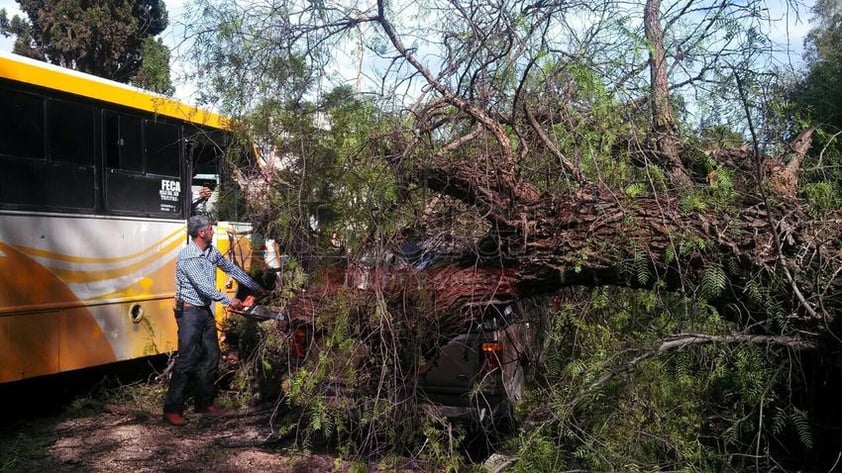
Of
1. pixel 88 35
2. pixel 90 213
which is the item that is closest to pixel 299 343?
pixel 90 213

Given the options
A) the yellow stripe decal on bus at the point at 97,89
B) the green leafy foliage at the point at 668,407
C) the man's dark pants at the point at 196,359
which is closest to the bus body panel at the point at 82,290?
the man's dark pants at the point at 196,359

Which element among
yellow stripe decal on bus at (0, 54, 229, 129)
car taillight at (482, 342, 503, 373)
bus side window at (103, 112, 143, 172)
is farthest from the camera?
bus side window at (103, 112, 143, 172)

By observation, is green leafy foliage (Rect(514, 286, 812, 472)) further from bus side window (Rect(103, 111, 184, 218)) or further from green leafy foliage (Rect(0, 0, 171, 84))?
green leafy foliage (Rect(0, 0, 171, 84))

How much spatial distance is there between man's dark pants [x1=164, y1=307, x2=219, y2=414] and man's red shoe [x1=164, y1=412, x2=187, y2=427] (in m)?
0.03

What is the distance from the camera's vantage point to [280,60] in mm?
5820

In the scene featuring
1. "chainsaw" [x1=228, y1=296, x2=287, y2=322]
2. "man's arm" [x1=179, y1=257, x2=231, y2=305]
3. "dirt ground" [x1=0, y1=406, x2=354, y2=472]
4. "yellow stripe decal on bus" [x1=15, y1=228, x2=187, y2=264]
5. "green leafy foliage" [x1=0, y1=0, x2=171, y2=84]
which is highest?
"green leafy foliage" [x1=0, y1=0, x2=171, y2=84]

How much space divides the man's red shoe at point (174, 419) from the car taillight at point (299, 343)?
1859 millimetres

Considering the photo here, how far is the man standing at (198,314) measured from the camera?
22.2ft

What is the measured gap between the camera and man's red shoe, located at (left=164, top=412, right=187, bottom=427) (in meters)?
6.66

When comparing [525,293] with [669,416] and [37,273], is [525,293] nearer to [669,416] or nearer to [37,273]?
[669,416]

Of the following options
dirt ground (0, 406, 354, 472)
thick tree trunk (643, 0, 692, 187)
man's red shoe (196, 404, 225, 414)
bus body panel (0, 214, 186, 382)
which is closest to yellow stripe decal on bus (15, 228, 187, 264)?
bus body panel (0, 214, 186, 382)

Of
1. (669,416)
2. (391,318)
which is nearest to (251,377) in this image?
(391,318)

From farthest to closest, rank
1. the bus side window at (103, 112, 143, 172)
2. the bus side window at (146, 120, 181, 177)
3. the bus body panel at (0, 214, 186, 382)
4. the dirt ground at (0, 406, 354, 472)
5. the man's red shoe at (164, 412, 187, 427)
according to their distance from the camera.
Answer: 1. the bus side window at (146, 120, 181, 177)
2. the bus side window at (103, 112, 143, 172)
3. the man's red shoe at (164, 412, 187, 427)
4. the bus body panel at (0, 214, 186, 382)
5. the dirt ground at (0, 406, 354, 472)

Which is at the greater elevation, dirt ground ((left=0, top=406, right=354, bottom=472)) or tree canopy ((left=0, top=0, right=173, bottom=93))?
tree canopy ((left=0, top=0, right=173, bottom=93))
